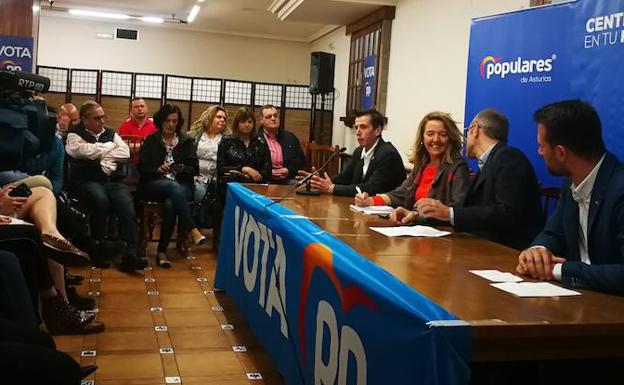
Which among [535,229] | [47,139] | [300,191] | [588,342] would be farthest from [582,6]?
[47,139]

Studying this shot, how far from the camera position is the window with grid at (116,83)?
8.41m

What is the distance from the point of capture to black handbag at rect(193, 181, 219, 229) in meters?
5.12

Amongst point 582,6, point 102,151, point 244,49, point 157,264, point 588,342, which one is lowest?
point 157,264

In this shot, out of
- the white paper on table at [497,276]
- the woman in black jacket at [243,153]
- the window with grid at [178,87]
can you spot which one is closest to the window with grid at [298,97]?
the window with grid at [178,87]

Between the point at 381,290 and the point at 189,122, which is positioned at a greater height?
the point at 189,122

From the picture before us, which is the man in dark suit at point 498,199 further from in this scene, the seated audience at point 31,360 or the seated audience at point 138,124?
the seated audience at point 138,124

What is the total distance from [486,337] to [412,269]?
0.52 metres

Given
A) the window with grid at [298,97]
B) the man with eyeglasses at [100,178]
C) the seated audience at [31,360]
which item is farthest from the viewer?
the window with grid at [298,97]

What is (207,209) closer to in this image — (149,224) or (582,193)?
(149,224)

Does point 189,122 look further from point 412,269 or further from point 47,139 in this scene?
point 412,269

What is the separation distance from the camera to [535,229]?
280 cm

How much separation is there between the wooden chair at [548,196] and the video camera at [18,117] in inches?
100.0

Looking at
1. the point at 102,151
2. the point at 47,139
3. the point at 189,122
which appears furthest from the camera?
the point at 189,122

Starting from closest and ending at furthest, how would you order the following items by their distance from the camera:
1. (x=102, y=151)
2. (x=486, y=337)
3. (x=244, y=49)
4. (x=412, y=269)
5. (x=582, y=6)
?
1. (x=486, y=337)
2. (x=412, y=269)
3. (x=582, y=6)
4. (x=102, y=151)
5. (x=244, y=49)
